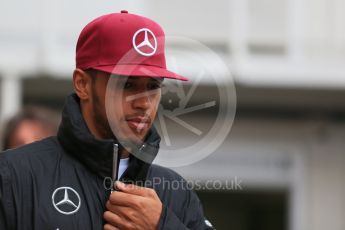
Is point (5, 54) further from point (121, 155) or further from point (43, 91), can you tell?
point (121, 155)

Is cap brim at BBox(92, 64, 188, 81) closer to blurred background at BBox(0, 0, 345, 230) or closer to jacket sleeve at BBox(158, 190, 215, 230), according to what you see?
jacket sleeve at BBox(158, 190, 215, 230)

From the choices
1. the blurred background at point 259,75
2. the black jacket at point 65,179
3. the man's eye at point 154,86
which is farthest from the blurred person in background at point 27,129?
the blurred background at point 259,75

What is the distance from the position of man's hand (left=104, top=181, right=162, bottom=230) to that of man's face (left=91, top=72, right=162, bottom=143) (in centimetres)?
17

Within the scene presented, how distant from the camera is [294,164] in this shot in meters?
10.2

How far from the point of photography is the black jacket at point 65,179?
248 centimetres

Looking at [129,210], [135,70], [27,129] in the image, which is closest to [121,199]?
[129,210]

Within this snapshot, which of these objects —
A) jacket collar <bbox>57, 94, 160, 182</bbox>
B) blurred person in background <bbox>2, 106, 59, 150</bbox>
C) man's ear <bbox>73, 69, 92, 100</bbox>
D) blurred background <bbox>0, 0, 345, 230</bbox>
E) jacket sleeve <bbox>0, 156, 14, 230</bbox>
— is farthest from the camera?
blurred background <bbox>0, 0, 345, 230</bbox>

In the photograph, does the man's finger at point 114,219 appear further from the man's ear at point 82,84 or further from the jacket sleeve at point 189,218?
the man's ear at point 82,84

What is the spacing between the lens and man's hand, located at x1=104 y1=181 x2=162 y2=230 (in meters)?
2.52

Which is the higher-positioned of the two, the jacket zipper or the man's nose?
the man's nose

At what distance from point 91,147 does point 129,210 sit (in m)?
0.22

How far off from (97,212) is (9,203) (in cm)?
26

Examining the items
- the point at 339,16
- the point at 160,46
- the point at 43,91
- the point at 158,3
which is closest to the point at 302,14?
the point at 339,16

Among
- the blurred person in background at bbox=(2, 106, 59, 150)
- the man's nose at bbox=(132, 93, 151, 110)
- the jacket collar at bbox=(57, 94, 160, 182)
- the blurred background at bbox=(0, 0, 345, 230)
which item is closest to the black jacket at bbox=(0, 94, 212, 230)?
the jacket collar at bbox=(57, 94, 160, 182)
